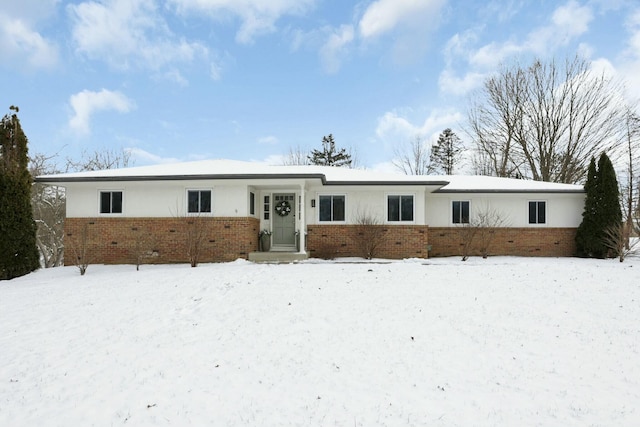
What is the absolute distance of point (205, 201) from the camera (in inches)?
515

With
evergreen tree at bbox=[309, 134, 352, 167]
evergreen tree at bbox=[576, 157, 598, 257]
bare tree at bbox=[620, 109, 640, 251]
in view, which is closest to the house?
evergreen tree at bbox=[576, 157, 598, 257]

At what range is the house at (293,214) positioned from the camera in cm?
1276

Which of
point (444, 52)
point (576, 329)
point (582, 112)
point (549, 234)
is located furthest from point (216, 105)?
point (582, 112)

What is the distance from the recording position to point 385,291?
781cm

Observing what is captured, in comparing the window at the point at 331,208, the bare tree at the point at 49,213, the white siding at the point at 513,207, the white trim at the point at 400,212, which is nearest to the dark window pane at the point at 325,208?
the window at the point at 331,208

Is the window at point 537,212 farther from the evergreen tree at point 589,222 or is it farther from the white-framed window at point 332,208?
the white-framed window at point 332,208

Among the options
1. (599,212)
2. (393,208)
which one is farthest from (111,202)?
(599,212)

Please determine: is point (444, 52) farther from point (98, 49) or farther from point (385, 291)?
point (98, 49)

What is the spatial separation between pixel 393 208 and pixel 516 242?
573cm

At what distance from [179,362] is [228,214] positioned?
8.61m

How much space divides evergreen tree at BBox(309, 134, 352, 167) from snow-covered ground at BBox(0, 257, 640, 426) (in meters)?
26.1

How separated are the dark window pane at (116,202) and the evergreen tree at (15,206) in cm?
240

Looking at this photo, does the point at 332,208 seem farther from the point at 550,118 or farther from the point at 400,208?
the point at 550,118

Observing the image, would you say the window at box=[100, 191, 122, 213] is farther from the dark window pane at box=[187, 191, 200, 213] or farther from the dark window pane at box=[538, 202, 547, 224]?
the dark window pane at box=[538, 202, 547, 224]
